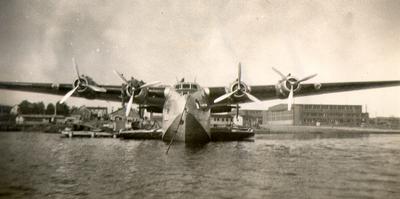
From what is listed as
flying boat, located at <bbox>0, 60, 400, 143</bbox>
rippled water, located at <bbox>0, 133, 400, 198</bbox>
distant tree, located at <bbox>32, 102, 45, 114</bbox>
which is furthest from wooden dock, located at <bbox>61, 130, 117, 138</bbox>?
rippled water, located at <bbox>0, 133, 400, 198</bbox>

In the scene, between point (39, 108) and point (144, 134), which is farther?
point (39, 108)

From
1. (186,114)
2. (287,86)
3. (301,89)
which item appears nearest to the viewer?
(186,114)

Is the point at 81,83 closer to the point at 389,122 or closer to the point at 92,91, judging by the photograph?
the point at 92,91

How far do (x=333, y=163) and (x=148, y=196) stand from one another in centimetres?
610

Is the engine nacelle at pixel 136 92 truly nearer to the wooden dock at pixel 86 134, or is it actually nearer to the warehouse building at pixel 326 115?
the wooden dock at pixel 86 134

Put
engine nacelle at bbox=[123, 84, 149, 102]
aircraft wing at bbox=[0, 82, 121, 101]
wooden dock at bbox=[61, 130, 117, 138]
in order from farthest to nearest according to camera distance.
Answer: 1. wooden dock at bbox=[61, 130, 117, 138]
2. engine nacelle at bbox=[123, 84, 149, 102]
3. aircraft wing at bbox=[0, 82, 121, 101]

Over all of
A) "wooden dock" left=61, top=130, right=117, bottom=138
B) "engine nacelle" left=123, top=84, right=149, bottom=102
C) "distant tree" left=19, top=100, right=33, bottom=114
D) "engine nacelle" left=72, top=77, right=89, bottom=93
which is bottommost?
"wooden dock" left=61, top=130, right=117, bottom=138

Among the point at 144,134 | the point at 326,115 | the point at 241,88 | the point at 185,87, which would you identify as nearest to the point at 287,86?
the point at 241,88

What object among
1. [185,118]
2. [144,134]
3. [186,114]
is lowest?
[144,134]

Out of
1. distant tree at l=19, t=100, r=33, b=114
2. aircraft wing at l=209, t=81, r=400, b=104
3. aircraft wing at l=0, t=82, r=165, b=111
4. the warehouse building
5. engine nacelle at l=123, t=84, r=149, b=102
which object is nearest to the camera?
aircraft wing at l=0, t=82, r=165, b=111

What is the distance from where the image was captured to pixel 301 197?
18.4 feet

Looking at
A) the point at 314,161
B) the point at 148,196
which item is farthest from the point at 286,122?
the point at 148,196

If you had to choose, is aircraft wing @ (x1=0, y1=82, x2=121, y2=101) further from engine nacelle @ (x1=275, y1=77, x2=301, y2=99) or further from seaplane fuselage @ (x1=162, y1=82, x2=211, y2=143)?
engine nacelle @ (x1=275, y1=77, x2=301, y2=99)

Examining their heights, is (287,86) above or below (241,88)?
above
